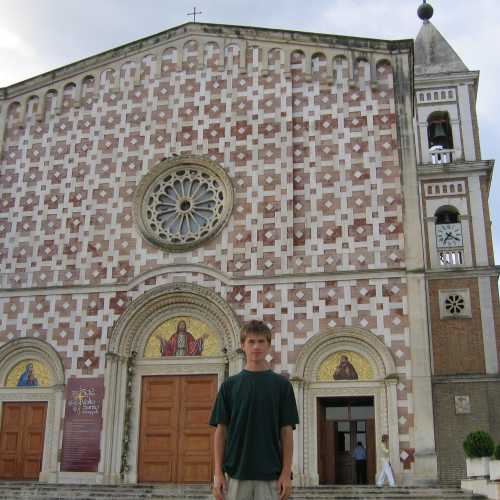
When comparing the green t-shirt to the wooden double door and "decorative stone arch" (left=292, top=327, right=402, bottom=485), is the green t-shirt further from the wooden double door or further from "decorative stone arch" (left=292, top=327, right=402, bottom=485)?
the wooden double door

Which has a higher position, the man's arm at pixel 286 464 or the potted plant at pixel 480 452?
the potted plant at pixel 480 452

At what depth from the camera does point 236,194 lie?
21391mm

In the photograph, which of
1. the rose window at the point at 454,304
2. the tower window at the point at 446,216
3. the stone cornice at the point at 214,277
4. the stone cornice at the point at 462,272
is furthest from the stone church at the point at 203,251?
the tower window at the point at 446,216

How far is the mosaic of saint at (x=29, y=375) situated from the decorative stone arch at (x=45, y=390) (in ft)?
0.33

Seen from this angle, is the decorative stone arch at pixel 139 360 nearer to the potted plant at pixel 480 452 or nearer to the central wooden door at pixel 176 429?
the central wooden door at pixel 176 429

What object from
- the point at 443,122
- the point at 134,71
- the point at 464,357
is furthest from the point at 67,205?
the point at 443,122

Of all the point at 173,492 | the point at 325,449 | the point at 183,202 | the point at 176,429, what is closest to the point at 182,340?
the point at 176,429

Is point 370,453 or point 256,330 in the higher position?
point 256,330

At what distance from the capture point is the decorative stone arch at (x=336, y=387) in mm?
18484

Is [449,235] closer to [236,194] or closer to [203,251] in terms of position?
[236,194]

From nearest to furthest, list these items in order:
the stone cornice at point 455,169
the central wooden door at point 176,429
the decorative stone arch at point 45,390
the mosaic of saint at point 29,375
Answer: the central wooden door at point 176,429 < the decorative stone arch at point 45,390 < the mosaic of saint at point 29,375 < the stone cornice at point 455,169

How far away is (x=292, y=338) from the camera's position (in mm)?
19672

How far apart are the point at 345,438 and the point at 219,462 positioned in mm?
14539

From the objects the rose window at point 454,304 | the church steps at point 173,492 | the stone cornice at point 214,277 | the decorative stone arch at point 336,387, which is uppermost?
the rose window at point 454,304
